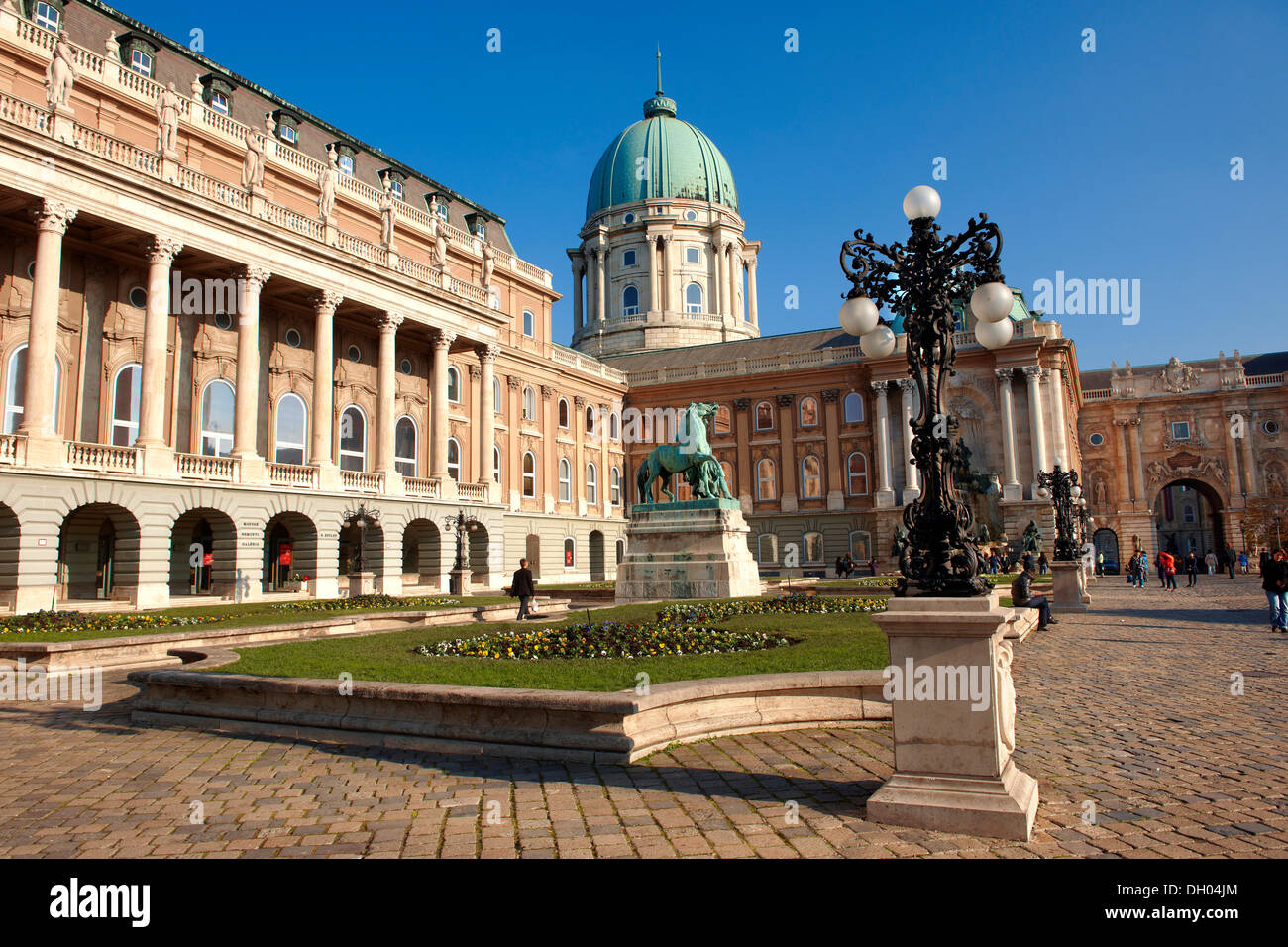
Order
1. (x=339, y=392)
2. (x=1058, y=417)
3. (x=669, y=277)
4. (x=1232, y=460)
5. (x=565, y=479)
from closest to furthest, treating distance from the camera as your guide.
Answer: (x=339, y=392), (x=1058, y=417), (x=565, y=479), (x=1232, y=460), (x=669, y=277)

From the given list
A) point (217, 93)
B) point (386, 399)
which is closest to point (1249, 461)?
point (386, 399)

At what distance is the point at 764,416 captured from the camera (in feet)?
206

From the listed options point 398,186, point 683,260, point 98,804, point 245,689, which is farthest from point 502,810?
point 683,260

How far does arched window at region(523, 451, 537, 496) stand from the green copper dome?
1513 inches

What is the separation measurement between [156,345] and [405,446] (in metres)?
15.3

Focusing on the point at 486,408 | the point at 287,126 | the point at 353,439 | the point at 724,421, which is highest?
the point at 287,126

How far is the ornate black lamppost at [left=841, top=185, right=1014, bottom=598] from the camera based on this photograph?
617 centimetres

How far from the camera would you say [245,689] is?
31.1 ft

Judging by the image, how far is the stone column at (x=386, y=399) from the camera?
1494 inches

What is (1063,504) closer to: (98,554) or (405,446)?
(405,446)

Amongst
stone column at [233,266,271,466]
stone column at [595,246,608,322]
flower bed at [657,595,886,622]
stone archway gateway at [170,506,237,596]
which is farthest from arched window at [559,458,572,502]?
flower bed at [657,595,886,622]
